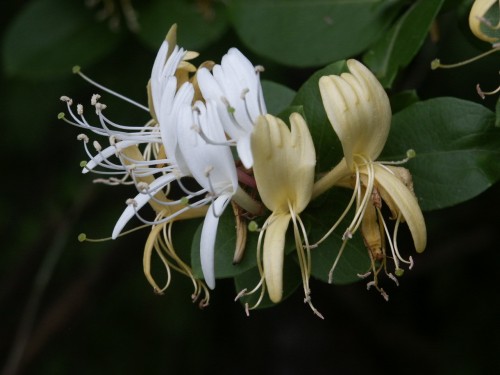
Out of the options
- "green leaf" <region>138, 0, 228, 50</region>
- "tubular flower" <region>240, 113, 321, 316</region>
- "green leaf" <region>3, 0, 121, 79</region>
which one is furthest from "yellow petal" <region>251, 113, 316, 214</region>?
"green leaf" <region>3, 0, 121, 79</region>

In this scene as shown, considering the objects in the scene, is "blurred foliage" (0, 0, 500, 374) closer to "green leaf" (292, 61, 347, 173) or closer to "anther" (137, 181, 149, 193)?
"green leaf" (292, 61, 347, 173)

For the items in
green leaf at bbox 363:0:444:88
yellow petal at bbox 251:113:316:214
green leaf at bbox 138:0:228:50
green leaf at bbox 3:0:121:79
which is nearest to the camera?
yellow petal at bbox 251:113:316:214

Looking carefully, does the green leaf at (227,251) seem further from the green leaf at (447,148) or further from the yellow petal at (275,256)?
the green leaf at (447,148)

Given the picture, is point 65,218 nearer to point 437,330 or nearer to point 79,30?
point 79,30

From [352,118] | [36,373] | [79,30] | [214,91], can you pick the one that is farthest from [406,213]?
[36,373]

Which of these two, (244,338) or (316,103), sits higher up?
(316,103)

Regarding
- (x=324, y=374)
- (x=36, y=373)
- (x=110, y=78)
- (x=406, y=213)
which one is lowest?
(x=324, y=374)
